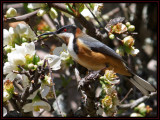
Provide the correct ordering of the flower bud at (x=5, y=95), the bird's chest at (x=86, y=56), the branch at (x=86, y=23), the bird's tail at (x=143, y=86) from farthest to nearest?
the bird's tail at (x=143, y=86), the bird's chest at (x=86, y=56), the branch at (x=86, y=23), the flower bud at (x=5, y=95)

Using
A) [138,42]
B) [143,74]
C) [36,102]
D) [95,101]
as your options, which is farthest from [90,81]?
[138,42]

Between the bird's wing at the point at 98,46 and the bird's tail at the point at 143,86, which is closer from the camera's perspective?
the bird's wing at the point at 98,46

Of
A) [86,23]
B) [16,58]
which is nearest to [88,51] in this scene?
[86,23]

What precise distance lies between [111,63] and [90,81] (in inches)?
19.7

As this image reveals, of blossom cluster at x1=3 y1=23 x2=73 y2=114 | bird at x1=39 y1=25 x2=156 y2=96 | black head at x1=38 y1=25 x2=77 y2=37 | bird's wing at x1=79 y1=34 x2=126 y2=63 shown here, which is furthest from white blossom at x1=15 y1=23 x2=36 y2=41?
bird's wing at x1=79 y1=34 x2=126 y2=63

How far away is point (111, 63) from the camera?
1.98 meters

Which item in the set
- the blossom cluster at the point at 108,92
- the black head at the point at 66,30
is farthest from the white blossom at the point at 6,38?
the blossom cluster at the point at 108,92

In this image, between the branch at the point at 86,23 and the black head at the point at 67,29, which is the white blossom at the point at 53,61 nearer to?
the branch at the point at 86,23

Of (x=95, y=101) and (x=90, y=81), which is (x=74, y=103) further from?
(x=90, y=81)

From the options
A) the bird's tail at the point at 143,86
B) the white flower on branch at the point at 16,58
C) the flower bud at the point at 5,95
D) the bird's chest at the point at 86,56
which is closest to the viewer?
the white flower on branch at the point at 16,58

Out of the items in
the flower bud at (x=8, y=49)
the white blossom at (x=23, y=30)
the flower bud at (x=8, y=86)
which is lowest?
the flower bud at (x=8, y=86)

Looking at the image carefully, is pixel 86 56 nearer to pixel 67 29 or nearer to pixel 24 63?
pixel 67 29

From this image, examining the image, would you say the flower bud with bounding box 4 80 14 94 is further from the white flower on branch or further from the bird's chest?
the bird's chest

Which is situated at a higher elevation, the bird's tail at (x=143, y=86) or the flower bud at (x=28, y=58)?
the flower bud at (x=28, y=58)
